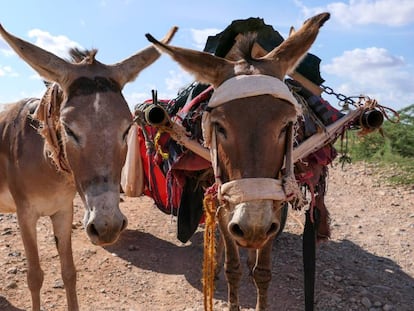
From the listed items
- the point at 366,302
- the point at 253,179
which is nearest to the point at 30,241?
the point at 253,179

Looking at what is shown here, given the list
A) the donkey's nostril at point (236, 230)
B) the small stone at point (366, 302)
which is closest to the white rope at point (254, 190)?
the donkey's nostril at point (236, 230)

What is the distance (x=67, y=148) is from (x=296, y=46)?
187 cm

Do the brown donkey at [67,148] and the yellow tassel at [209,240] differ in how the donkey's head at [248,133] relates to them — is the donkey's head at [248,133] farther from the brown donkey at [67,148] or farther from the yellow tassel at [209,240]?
the brown donkey at [67,148]

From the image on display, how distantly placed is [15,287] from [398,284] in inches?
176

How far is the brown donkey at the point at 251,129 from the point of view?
275 cm

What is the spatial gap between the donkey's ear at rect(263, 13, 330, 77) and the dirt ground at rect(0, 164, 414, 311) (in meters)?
2.68

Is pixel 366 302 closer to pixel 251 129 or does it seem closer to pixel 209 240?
pixel 209 240

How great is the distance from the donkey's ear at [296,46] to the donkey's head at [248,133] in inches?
2.8

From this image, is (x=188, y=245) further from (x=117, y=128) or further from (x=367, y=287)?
(x=117, y=128)

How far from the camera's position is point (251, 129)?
9.29 feet

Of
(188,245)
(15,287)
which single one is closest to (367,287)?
(188,245)

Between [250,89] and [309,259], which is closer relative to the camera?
[250,89]

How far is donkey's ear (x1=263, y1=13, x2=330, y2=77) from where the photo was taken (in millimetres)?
3268

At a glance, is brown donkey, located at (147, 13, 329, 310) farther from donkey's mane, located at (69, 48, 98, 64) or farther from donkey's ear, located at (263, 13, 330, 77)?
donkey's mane, located at (69, 48, 98, 64)
